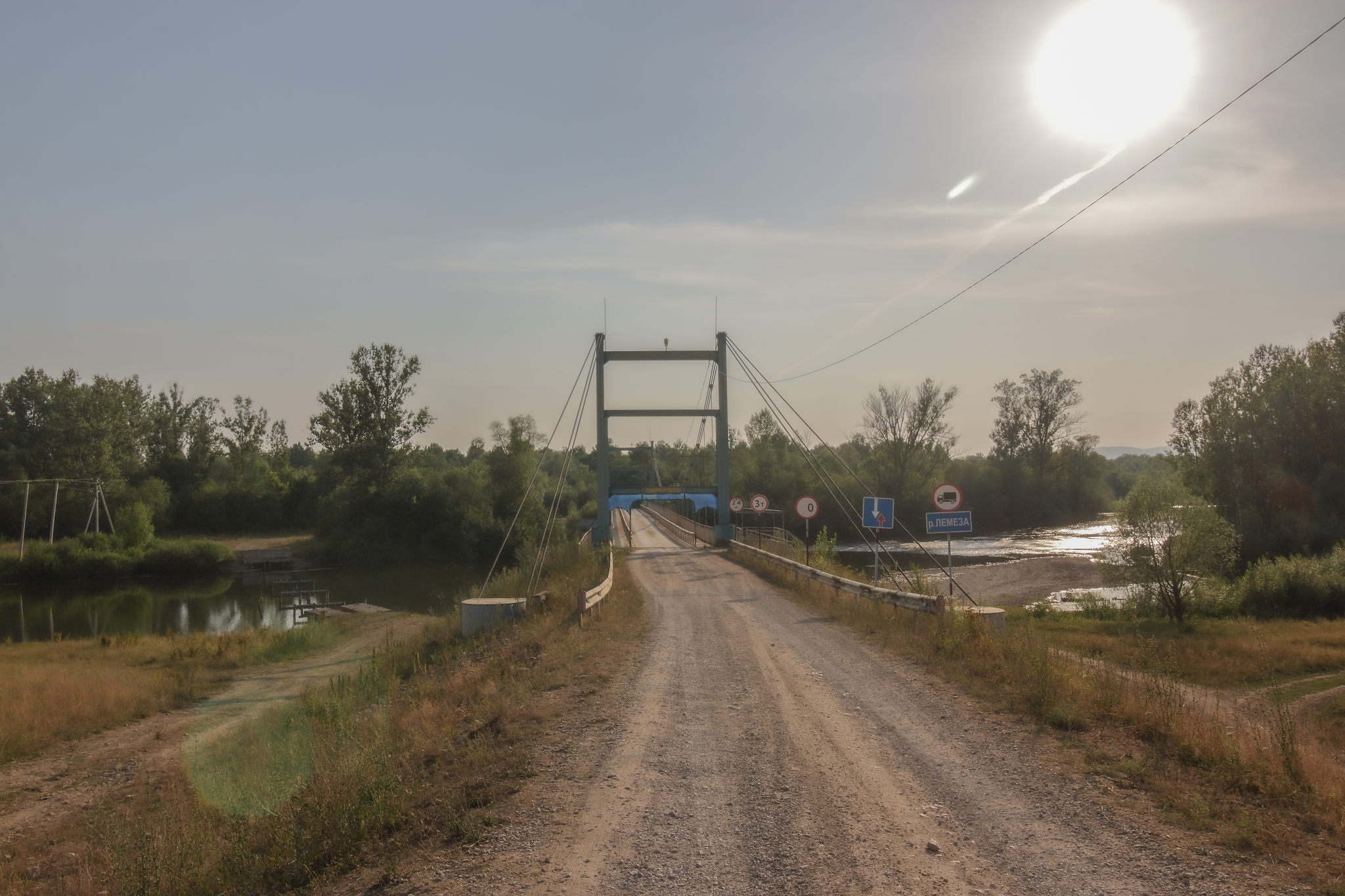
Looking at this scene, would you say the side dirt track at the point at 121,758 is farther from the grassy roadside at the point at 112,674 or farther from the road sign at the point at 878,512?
the road sign at the point at 878,512

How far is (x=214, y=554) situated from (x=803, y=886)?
6330 centimetres

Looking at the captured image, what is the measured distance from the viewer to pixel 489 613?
16.2 m

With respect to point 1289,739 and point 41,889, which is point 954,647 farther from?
point 41,889

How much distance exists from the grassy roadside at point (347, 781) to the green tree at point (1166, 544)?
2241 cm

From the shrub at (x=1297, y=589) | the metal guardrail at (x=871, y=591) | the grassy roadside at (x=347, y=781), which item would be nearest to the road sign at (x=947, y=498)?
the metal guardrail at (x=871, y=591)

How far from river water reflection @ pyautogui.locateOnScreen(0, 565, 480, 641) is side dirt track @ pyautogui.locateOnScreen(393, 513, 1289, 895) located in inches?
1038

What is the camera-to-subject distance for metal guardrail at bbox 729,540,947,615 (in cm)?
1354

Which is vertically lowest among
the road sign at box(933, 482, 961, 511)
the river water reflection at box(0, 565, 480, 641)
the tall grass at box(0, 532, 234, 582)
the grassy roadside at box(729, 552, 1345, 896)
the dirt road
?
the river water reflection at box(0, 565, 480, 641)

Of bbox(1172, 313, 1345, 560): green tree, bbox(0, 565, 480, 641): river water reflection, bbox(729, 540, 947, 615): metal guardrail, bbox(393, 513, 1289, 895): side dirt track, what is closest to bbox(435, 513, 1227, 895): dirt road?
bbox(393, 513, 1289, 895): side dirt track

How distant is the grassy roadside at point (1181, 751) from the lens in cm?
493

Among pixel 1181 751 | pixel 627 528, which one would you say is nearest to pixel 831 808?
pixel 1181 751

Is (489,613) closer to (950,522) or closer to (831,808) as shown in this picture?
(950,522)

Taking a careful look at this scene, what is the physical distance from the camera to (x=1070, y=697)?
8.09 metres

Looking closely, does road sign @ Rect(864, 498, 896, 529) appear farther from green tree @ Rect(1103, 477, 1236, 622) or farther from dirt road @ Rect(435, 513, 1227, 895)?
green tree @ Rect(1103, 477, 1236, 622)
